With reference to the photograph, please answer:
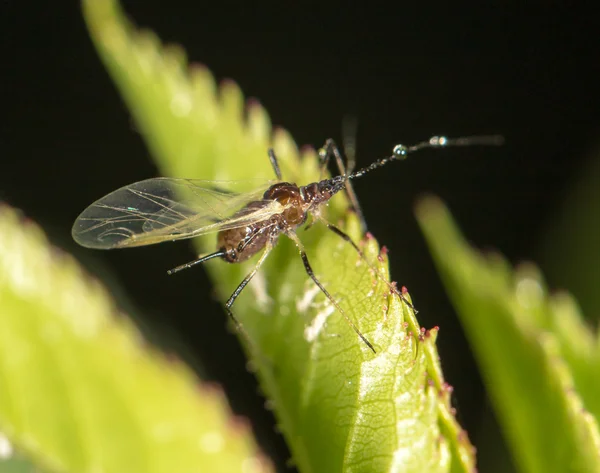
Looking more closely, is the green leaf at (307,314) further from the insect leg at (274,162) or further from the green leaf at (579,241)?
the green leaf at (579,241)

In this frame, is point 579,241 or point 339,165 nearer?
point 339,165

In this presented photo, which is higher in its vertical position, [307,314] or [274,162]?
[274,162]

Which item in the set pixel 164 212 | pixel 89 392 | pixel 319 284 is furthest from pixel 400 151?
pixel 89 392

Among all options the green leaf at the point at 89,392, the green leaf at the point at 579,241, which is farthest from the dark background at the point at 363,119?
the green leaf at the point at 89,392

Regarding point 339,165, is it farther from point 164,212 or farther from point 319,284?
point 319,284

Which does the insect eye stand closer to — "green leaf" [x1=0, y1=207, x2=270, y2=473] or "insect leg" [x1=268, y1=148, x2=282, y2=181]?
"insect leg" [x1=268, y1=148, x2=282, y2=181]

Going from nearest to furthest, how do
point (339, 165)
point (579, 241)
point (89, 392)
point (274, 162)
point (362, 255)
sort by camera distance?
point (362, 255) < point (89, 392) < point (274, 162) < point (339, 165) < point (579, 241)

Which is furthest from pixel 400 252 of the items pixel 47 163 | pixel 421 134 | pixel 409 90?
pixel 47 163
